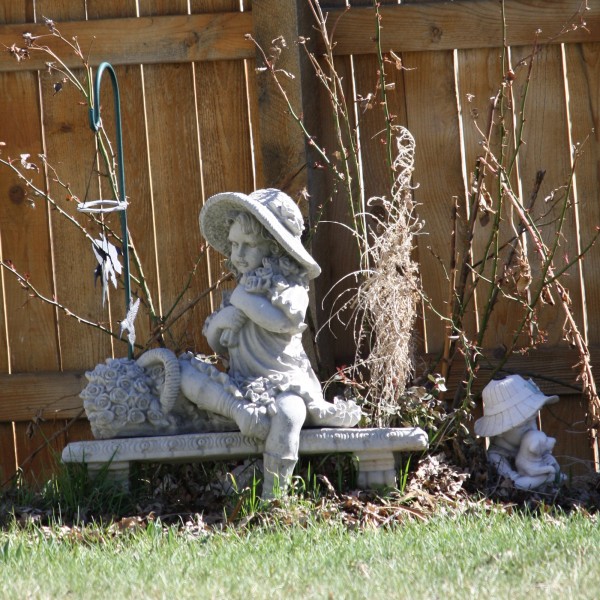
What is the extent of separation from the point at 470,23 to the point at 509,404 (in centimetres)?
188

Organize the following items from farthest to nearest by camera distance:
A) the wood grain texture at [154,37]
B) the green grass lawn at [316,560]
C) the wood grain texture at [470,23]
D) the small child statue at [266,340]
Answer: the wood grain texture at [154,37] < the wood grain texture at [470,23] < the small child statue at [266,340] < the green grass lawn at [316,560]

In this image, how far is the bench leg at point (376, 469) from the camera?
4.38m

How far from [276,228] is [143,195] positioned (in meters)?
1.57

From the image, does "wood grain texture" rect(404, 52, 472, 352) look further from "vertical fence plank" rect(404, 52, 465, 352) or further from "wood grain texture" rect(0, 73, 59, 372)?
"wood grain texture" rect(0, 73, 59, 372)

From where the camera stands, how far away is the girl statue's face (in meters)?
4.45

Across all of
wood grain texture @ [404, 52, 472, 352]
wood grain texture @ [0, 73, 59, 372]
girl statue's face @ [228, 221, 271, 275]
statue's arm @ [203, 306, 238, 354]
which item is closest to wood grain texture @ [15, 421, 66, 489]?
wood grain texture @ [0, 73, 59, 372]

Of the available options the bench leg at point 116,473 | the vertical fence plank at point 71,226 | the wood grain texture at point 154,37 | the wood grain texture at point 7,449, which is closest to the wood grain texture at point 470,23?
the wood grain texture at point 154,37

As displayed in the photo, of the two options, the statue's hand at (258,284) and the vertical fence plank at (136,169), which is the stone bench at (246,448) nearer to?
the statue's hand at (258,284)

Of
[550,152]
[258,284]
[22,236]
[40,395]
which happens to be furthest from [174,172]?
[550,152]

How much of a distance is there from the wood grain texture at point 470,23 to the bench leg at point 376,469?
2075 mm

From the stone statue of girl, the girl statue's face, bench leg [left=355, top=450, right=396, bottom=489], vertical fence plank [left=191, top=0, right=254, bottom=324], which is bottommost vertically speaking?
bench leg [left=355, top=450, right=396, bottom=489]

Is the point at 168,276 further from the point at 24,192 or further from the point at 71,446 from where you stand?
the point at 71,446

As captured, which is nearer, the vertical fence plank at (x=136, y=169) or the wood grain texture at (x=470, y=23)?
the wood grain texture at (x=470, y=23)

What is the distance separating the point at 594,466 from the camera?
540 cm
